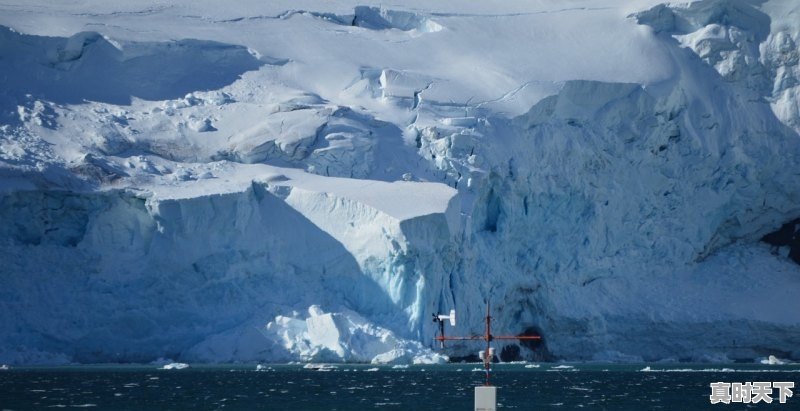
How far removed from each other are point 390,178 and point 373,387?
1009cm

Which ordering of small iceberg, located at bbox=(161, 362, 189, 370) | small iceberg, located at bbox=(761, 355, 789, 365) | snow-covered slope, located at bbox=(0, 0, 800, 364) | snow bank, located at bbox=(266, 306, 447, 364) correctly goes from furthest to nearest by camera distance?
small iceberg, located at bbox=(761, 355, 789, 365) → snow-covered slope, located at bbox=(0, 0, 800, 364) → snow bank, located at bbox=(266, 306, 447, 364) → small iceberg, located at bbox=(161, 362, 189, 370)

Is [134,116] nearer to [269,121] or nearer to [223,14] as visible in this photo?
[269,121]

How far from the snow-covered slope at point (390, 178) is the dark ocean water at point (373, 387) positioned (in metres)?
1.29

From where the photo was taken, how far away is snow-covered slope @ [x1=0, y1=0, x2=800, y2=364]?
3397 cm

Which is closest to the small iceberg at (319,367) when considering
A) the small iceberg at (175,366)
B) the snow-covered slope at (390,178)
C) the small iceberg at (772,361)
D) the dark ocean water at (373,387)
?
the dark ocean water at (373,387)

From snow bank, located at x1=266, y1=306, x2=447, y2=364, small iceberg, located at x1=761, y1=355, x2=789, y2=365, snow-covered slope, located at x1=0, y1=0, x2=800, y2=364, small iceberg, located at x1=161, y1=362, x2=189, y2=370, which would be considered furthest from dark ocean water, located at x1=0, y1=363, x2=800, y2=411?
small iceberg, located at x1=761, y1=355, x2=789, y2=365

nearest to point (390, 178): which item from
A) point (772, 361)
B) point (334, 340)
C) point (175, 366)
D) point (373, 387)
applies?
point (334, 340)

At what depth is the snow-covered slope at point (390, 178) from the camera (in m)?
34.0

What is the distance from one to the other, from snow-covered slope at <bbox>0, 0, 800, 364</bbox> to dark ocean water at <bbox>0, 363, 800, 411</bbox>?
1.29 m

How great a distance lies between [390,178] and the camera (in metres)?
38.0

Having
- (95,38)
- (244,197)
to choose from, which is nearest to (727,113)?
(244,197)

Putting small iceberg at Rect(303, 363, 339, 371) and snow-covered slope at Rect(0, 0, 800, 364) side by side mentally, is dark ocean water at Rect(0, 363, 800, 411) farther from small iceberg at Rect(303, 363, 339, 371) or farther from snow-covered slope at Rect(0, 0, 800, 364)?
snow-covered slope at Rect(0, 0, 800, 364)

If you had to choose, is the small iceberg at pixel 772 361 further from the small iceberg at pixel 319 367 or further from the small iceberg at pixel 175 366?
the small iceberg at pixel 175 366

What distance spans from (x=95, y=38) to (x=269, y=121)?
236 inches
